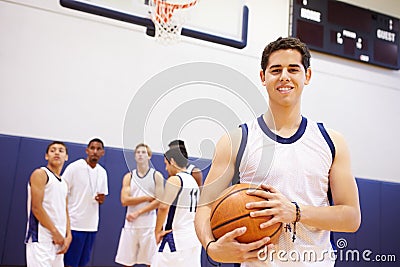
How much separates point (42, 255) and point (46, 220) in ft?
1.10

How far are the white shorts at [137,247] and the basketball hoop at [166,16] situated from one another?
2.52 meters

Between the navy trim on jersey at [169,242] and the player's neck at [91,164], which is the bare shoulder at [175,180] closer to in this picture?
the navy trim on jersey at [169,242]

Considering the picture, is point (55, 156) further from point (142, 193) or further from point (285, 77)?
point (285, 77)

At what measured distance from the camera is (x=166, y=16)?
5438 mm

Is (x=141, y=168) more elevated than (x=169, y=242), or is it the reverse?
(x=141, y=168)

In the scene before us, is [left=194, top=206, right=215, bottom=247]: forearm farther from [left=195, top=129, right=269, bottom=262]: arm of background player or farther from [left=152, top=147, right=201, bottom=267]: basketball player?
[left=152, top=147, right=201, bottom=267]: basketball player

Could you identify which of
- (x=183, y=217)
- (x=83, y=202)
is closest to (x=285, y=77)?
(x=183, y=217)

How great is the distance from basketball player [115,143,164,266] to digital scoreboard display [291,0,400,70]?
4.09 m

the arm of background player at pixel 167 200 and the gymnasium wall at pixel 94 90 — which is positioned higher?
the gymnasium wall at pixel 94 90

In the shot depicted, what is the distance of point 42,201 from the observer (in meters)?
4.20

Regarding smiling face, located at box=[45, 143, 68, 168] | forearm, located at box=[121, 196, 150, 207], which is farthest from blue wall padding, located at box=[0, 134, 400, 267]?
smiling face, located at box=[45, 143, 68, 168]

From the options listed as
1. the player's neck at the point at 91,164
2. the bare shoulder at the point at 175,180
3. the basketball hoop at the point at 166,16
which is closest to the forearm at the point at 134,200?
the player's neck at the point at 91,164

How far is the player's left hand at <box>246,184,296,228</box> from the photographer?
1.47 m

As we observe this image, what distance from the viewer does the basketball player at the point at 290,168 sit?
1593 mm
